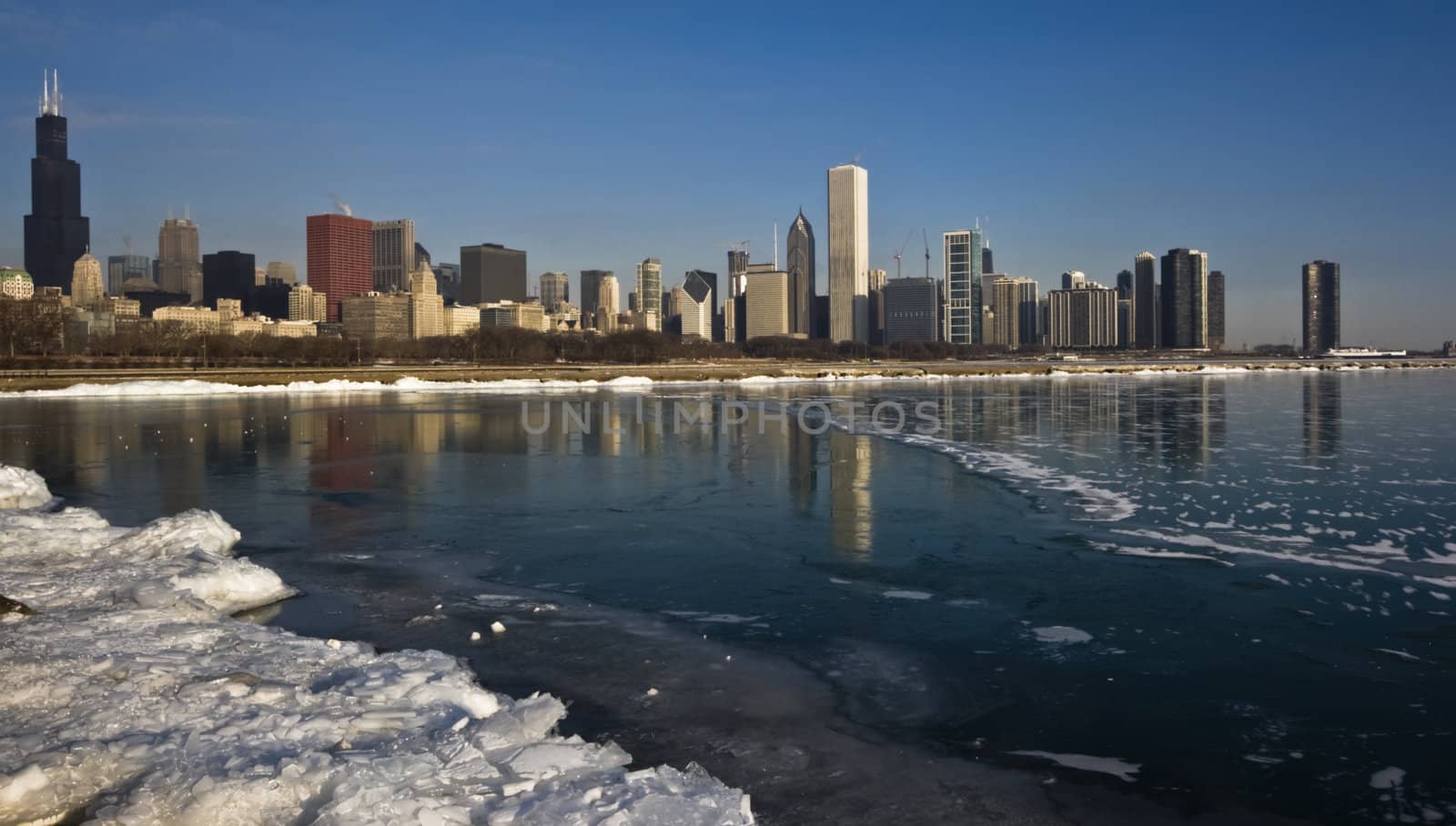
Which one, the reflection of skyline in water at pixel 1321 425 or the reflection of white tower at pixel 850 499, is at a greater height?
the reflection of skyline in water at pixel 1321 425

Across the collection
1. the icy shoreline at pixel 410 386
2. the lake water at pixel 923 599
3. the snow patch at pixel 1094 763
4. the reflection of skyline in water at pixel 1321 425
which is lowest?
the snow patch at pixel 1094 763

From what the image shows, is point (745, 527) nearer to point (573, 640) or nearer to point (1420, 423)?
point (573, 640)

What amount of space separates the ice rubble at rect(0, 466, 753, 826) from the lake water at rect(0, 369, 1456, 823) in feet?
1.67

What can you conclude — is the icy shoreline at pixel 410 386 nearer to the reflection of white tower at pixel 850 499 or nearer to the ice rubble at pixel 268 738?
the reflection of white tower at pixel 850 499

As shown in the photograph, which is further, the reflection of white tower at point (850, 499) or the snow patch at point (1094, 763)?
the reflection of white tower at point (850, 499)

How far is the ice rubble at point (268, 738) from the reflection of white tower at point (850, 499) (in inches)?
240

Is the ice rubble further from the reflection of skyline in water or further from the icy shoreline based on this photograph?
the icy shoreline

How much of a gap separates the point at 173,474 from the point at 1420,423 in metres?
32.7

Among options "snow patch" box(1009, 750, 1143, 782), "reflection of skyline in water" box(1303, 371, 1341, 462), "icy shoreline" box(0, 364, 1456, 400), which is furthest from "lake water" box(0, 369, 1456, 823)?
"icy shoreline" box(0, 364, 1456, 400)

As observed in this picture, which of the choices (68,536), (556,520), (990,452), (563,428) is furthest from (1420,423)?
(68,536)

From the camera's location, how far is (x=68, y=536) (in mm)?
11703

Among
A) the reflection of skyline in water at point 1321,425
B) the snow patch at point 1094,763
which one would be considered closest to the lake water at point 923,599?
the snow patch at point 1094,763

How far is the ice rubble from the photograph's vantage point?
16.6 feet

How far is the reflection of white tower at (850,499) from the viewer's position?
12.4 meters
